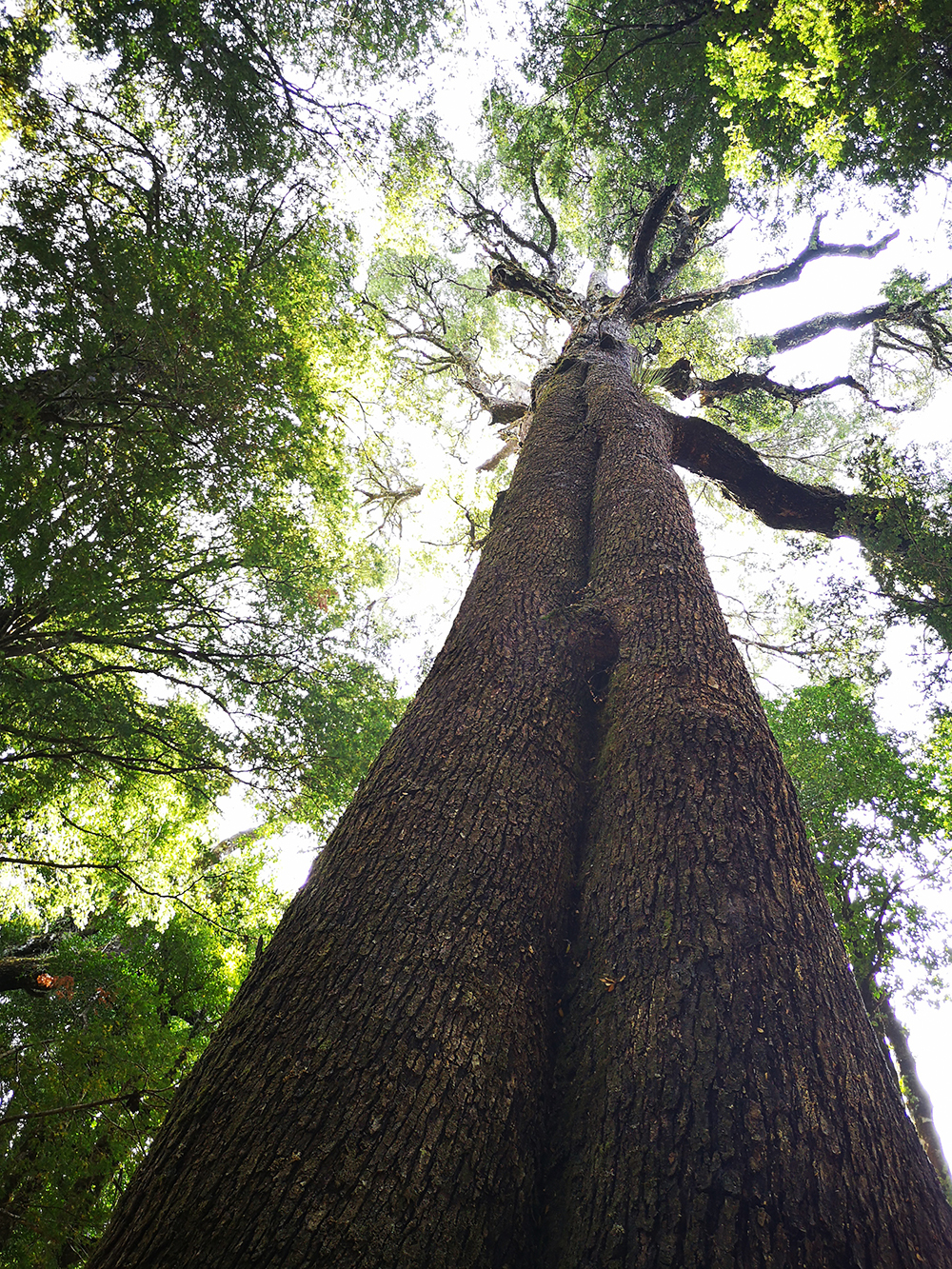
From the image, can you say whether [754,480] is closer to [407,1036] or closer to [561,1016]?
[561,1016]

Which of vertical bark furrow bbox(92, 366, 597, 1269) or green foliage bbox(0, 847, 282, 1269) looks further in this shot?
green foliage bbox(0, 847, 282, 1269)

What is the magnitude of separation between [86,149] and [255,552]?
418 cm

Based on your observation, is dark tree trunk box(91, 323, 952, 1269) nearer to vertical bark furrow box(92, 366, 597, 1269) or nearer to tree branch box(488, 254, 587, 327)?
vertical bark furrow box(92, 366, 597, 1269)

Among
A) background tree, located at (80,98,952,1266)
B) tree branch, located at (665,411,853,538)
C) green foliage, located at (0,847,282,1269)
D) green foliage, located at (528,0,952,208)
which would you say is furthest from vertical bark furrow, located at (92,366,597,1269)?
green foliage, located at (528,0,952,208)

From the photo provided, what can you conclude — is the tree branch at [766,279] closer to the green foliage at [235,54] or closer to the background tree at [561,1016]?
the green foliage at [235,54]

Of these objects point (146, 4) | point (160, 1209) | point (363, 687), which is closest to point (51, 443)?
point (363, 687)

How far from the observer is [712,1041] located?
1511 millimetres

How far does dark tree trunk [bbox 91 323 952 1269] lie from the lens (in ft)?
4.20

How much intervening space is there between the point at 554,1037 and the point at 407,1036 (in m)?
0.51

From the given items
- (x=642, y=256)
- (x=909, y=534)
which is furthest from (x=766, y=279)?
(x=909, y=534)

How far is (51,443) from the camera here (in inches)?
157

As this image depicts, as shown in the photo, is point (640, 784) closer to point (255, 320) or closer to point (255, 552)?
point (255, 552)

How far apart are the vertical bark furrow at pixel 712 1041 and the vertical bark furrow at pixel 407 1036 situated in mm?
165

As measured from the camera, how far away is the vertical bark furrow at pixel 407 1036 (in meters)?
1.29
